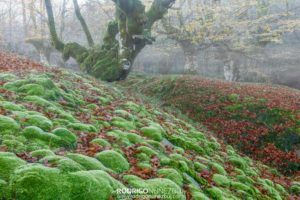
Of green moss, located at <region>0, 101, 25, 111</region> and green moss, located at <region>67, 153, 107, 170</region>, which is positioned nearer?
green moss, located at <region>67, 153, 107, 170</region>

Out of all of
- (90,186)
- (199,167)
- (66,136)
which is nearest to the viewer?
(90,186)

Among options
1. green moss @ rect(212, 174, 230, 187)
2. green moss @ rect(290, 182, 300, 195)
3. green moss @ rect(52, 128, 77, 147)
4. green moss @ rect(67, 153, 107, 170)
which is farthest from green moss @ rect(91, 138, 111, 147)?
green moss @ rect(290, 182, 300, 195)

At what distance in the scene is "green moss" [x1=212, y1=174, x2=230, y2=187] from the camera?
8556 mm

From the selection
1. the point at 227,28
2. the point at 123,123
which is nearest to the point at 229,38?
the point at 227,28

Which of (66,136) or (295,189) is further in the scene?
(295,189)

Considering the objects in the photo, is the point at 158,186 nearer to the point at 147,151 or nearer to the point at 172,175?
the point at 172,175

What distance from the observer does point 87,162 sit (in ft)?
20.8

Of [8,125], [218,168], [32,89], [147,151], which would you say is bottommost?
[218,168]

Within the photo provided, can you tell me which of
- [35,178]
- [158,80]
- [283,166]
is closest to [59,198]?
[35,178]

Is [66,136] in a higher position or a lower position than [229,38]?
lower

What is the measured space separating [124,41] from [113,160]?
15.0 m

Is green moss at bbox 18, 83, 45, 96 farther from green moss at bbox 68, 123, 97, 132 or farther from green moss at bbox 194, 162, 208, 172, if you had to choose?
green moss at bbox 194, 162, 208, 172

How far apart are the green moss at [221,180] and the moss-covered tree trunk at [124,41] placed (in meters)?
13.3

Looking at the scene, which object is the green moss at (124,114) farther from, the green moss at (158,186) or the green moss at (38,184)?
the green moss at (38,184)
